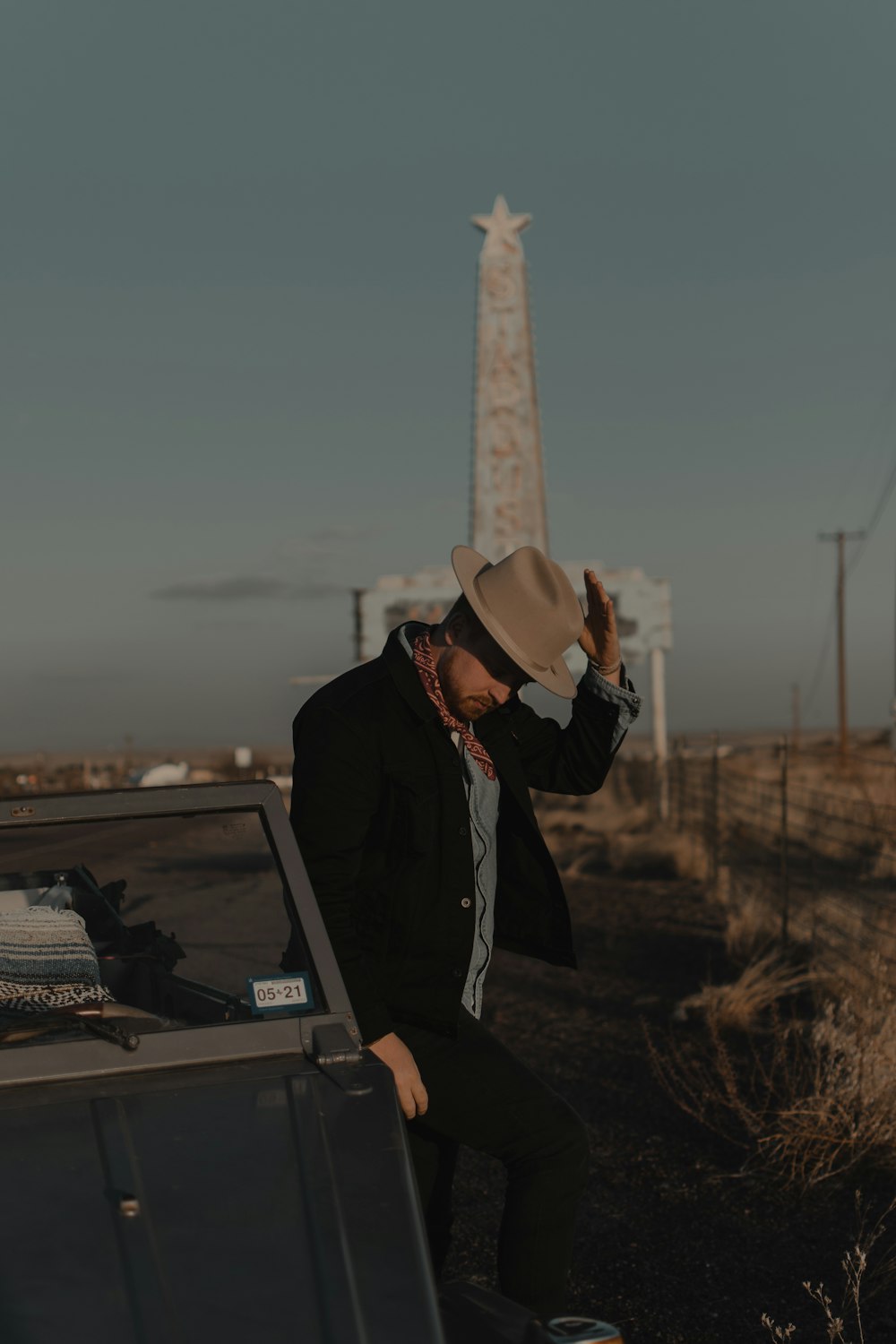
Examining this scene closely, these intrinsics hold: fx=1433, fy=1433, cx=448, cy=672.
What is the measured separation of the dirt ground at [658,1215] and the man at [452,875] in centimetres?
147

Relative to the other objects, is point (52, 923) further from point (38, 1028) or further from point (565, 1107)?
point (565, 1107)

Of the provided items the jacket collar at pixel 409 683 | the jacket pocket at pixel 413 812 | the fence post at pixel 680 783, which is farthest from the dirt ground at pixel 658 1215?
the fence post at pixel 680 783

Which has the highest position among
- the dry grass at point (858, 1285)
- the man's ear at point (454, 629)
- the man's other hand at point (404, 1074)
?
the man's ear at point (454, 629)

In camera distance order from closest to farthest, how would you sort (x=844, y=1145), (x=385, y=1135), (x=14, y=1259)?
(x=14, y=1259)
(x=385, y=1135)
(x=844, y=1145)

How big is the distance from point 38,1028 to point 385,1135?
29.4 inches

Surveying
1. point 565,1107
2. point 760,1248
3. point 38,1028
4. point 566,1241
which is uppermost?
point 38,1028

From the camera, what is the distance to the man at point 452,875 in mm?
3158

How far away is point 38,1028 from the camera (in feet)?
9.07

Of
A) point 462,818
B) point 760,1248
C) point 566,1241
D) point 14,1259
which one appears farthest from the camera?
point 760,1248

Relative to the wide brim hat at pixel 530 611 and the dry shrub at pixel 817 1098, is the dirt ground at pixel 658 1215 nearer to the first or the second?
the dry shrub at pixel 817 1098

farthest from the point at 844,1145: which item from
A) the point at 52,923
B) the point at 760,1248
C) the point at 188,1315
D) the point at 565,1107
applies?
the point at 188,1315

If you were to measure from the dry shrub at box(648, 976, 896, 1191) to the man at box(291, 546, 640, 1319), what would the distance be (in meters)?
2.72

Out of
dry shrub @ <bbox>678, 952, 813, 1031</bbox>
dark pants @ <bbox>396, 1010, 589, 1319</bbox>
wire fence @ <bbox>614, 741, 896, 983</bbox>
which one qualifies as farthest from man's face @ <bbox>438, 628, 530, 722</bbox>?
dry shrub @ <bbox>678, 952, 813, 1031</bbox>

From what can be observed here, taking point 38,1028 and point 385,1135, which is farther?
point 38,1028
